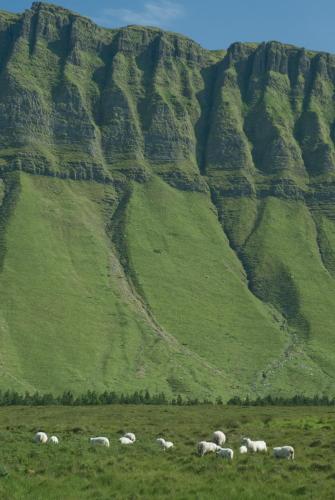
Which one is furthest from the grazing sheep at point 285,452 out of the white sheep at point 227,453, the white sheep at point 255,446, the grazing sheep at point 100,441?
the grazing sheep at point 100,441

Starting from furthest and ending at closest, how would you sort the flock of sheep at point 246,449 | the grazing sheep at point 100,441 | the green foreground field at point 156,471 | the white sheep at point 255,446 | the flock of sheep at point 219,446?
the grazing sheep at point 100,441 < the white sheep at point 255,446 < the flock of sheep at point 219,446 < the flock of sheep at point 246,449 < the green foreground field at point 156,471

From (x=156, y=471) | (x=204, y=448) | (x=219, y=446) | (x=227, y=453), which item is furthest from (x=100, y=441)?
(x=156, y=471)

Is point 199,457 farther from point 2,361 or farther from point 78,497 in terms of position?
point 2,361

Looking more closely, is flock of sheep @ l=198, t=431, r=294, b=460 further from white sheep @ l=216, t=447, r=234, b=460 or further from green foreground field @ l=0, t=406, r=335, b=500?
green foreground field @ l=0, t=406, r=335, b=500

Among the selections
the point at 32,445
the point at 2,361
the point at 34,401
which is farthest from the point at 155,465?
the point at 2,361

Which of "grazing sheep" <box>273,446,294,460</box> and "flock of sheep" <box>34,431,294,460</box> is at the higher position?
"grazing sheep" <box>273,446,294,460</box>

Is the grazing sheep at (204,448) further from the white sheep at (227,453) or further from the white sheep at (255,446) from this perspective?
the white sheep at (255,446)

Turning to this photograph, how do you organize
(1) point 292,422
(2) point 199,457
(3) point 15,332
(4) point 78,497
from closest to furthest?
(4) point 78,497 < (2) point 199,457 < (1) point 292,422 < (3) point 15,332

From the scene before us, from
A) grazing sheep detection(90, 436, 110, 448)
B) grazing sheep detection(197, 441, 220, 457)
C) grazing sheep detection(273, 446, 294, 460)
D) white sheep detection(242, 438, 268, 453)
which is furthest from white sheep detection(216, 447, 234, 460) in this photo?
grazing sheep detection(90, 436, 110, 448)

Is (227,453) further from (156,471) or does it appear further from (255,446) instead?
(156,471)

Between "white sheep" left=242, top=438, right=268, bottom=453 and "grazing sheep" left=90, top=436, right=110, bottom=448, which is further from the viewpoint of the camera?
"grazing sheep" left=90, top=436, right=110, bottom=448

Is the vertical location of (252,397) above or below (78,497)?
below
